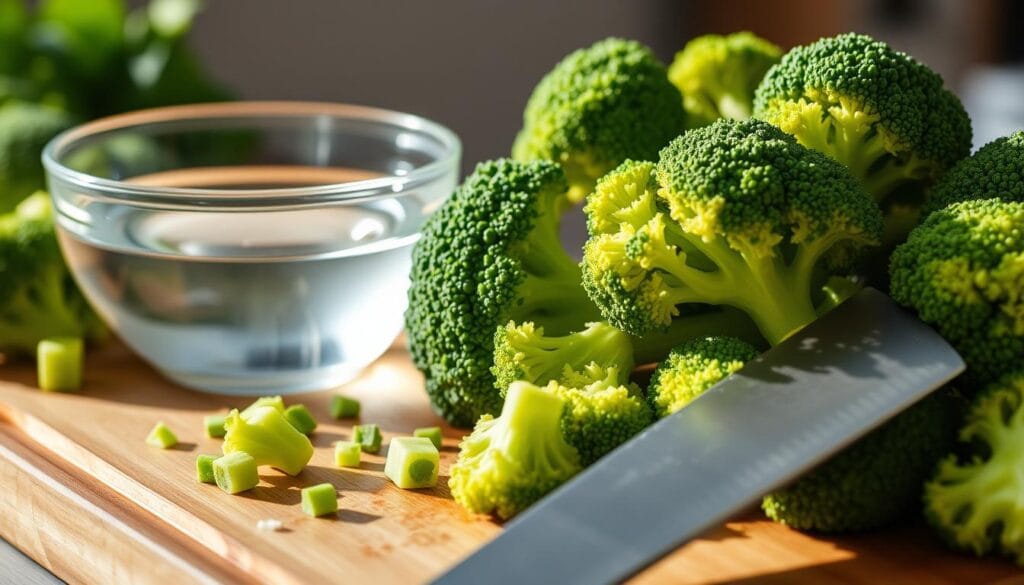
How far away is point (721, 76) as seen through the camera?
1469 millimetres

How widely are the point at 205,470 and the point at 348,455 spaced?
136 mm

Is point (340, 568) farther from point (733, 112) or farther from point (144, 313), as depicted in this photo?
point (733, 112)

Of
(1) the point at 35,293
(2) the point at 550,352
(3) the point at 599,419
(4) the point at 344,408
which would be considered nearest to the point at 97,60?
(1) the point at 35,293

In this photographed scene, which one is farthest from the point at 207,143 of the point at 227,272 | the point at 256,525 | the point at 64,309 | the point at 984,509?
the point at 984,509

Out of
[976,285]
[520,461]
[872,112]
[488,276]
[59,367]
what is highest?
[872,112]

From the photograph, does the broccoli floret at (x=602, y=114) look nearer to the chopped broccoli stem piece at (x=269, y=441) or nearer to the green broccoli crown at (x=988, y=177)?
the green broccoli crown at (x=988, y=177)

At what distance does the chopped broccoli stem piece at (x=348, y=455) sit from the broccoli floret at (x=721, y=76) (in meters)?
0.56

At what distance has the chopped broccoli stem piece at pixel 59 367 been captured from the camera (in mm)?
1444

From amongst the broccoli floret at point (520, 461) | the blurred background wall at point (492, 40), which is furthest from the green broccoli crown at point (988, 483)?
the blurred background wall at point (492, 40)

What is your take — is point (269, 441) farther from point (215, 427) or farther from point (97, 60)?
point (97, 60)

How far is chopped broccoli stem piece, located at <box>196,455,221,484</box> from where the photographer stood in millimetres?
1158

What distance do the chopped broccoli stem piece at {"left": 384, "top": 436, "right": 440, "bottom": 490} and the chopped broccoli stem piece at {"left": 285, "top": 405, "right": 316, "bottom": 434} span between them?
16 cm

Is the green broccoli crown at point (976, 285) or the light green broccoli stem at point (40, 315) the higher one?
the green broccoli crown at point (976, 285)

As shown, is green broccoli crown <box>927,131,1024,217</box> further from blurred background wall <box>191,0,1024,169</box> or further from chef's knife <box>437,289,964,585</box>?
blurred background wall <box>191,0,1024,169</box>
